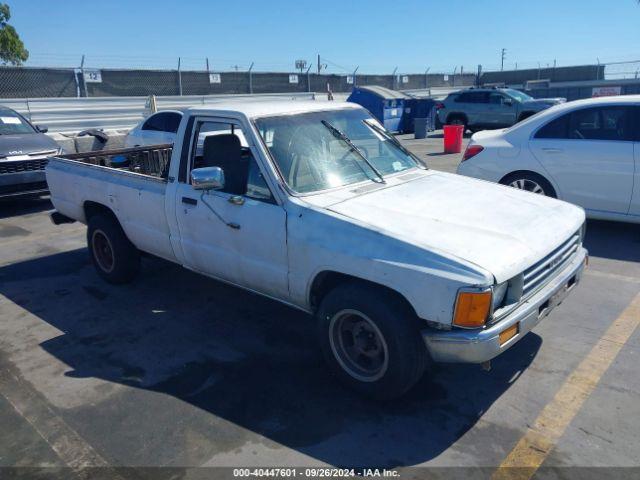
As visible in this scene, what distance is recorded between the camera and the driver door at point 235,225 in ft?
12.5

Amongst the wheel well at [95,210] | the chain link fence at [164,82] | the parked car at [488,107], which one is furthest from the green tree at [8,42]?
the wheel well at [95,210]

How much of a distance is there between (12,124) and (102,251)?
5821 millimetres

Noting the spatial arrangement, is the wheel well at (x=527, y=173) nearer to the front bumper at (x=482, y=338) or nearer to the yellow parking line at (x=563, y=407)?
the yellow parking line at (x=563, y=407)

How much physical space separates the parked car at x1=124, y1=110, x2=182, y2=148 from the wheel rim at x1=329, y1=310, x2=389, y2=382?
8120mm

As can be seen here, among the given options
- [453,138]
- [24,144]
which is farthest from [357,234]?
[453,138]

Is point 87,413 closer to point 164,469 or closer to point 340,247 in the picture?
point 164,469

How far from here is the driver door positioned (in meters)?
3.80

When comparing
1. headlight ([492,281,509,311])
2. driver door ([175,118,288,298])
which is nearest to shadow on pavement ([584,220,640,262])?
headlight ([492,281,509,311])

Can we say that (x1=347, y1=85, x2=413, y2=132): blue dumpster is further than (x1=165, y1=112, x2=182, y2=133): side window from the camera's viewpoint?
Yes

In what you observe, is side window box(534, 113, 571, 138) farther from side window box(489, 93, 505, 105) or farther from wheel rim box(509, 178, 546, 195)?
side window box(489, 93, 505, 105)

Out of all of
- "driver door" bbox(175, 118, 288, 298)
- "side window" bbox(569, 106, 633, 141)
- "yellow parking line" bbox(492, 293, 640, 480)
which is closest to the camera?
"yellow parking line" bbox(492, 293, 640, 480)

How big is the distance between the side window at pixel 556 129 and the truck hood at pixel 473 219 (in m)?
3.00

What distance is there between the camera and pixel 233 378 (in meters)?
3.80

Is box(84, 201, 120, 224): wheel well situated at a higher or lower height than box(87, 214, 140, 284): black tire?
higher
